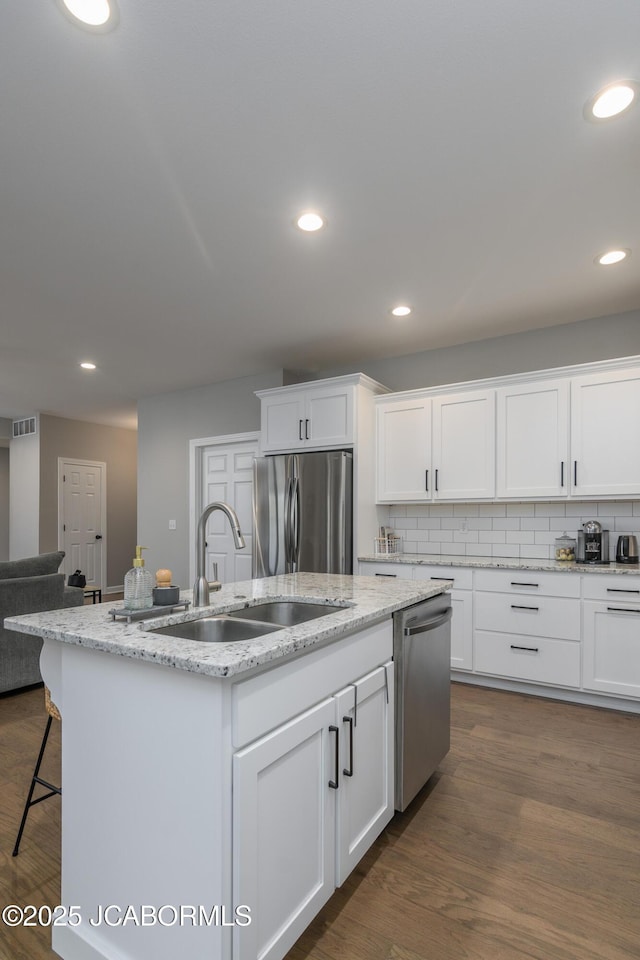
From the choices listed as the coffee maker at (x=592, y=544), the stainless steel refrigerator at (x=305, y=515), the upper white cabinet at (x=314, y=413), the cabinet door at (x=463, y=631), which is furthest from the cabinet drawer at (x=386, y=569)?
the coffee maker at (x=592, y=544)

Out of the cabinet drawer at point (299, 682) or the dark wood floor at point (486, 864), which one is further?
the dark wood floor at point (486, 864)

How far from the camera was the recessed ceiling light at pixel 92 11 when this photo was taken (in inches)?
56.9

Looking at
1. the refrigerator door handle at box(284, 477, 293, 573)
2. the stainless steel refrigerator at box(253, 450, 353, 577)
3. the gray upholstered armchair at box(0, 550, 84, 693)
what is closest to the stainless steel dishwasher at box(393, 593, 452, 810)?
the stainless steel refrigerator at box(253, 450, 353, 577)

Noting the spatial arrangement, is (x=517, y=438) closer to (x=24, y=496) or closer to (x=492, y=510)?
(x=492, y=510)

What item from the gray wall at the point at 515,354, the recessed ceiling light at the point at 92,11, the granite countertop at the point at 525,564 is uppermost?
the recessed ceiling light at the point at 92,11

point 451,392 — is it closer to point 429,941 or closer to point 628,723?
point 628,723

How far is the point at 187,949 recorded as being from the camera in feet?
3.89

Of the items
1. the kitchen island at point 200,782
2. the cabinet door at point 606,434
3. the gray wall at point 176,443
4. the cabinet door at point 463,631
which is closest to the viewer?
the kitchen island at point 200,782

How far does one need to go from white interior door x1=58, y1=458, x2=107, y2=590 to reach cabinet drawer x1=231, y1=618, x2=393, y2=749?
6.84 meters

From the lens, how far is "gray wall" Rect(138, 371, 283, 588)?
560cm

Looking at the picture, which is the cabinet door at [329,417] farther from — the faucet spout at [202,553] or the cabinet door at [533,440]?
the faucet spout at [202,553]

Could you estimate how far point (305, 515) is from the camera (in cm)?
432

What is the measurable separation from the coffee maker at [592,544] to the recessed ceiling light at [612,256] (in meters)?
1.76

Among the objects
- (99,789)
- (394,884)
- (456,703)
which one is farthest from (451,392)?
(99,789)
